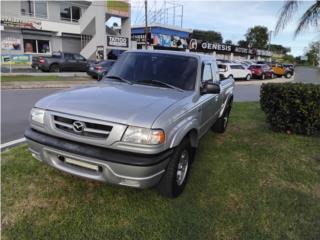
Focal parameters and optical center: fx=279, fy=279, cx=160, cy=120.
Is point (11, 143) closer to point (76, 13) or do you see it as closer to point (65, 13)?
point (65, 13)

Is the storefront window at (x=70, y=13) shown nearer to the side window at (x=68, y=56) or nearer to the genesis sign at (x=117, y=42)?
the genesis sign at (x=117, y=42)

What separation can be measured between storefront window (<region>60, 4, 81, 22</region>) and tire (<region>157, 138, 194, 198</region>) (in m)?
31.5

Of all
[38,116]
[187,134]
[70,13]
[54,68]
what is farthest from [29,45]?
[187,134]

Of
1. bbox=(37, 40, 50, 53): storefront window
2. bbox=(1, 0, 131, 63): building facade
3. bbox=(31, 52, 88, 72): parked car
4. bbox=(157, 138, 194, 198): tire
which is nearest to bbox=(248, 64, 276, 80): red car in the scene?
bbox=(1, 0, 131, 63): building facade

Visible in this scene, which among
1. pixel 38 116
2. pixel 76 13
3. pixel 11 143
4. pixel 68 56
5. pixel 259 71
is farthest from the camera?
pixel 76 13

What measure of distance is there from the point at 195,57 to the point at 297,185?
2511 millimetres

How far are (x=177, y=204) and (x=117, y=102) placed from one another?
147 centimetres

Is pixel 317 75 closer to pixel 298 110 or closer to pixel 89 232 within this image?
pixel 298 110

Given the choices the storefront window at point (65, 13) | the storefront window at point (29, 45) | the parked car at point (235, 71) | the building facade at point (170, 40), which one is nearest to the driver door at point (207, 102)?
the parked car at point (235, 71)

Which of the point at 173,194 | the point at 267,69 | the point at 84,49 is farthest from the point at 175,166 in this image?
the point at 267,69

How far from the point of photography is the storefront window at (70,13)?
30797 millimetres

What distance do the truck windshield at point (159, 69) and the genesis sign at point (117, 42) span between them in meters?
26.2

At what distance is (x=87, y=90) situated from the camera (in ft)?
12.3

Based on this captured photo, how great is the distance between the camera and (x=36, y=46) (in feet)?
95.6
